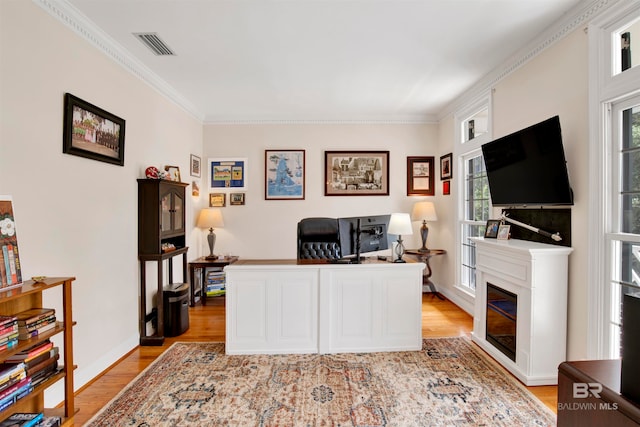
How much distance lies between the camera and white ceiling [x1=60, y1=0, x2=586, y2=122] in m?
2.36

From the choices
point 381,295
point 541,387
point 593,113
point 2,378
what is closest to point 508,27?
point 593,113

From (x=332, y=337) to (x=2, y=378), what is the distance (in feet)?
7.43

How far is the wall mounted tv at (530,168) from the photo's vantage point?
2447 mm

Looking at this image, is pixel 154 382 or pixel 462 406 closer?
pixel 462 406

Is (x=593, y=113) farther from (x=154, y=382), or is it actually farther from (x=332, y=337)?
(x=154, y=382)

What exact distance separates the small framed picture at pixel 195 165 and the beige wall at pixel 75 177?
106 centimetres

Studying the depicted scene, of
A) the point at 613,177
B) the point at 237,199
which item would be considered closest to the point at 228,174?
the point at 237,199

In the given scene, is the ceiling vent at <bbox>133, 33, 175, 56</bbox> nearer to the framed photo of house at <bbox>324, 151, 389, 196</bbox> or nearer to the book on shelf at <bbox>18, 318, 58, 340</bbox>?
the book on shelf at <bbox>18, 318, 58, 340</bbox>

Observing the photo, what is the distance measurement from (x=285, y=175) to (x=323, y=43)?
2522 millimetres

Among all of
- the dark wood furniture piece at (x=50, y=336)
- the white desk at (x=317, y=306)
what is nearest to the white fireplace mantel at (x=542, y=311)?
the white desk at (x=317, y=306)

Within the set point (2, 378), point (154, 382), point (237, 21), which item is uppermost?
point (237, 21)

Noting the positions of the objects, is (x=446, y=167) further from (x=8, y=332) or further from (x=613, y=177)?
(x=8, y=332)

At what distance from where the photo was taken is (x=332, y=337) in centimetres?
308

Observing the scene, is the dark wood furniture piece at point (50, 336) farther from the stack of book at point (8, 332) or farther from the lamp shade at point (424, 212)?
the lamp shade at point (424, 212)
